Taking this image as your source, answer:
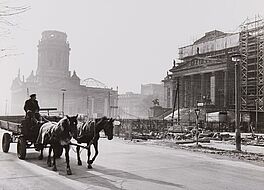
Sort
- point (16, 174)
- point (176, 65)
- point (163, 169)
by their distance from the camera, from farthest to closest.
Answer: point (176, 65) < point (163, 169) < point (16, 174)

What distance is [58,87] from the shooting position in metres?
135

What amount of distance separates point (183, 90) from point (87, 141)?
78.8m

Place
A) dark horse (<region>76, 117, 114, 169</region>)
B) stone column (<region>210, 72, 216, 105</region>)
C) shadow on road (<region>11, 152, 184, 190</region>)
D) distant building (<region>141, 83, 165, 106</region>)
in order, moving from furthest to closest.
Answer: distant building (<region>141, 83, 165, 106</region>), stone column (<region>210, 72, 216, 105</region>), dark horse (<region>76, 117, 114, 169</region>), shadow on road (<region>11, 152, 184, 190</region>)

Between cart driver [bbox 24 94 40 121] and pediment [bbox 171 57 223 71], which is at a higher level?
pediment [bbox 171 57 223 71]

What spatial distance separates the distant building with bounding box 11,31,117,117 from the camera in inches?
5202

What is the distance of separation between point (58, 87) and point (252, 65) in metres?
88.6

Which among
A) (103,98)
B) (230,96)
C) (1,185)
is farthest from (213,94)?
(1,185)

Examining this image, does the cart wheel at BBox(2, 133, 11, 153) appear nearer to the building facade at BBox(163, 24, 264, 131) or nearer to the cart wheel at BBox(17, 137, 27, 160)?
the cart wheel at BBox(17, 137, 27, 160)

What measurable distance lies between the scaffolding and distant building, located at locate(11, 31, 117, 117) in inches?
2860

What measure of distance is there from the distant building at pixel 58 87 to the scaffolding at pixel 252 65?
72.6m

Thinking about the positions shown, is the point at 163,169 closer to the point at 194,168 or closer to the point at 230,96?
the point at 194,168

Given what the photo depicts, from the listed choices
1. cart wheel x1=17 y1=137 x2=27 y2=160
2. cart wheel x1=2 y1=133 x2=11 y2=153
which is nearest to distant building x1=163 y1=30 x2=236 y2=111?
cart wheel x1=2 y1=133 x2=11 y2=153

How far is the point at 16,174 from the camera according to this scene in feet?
38.1

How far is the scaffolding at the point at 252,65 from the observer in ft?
194
